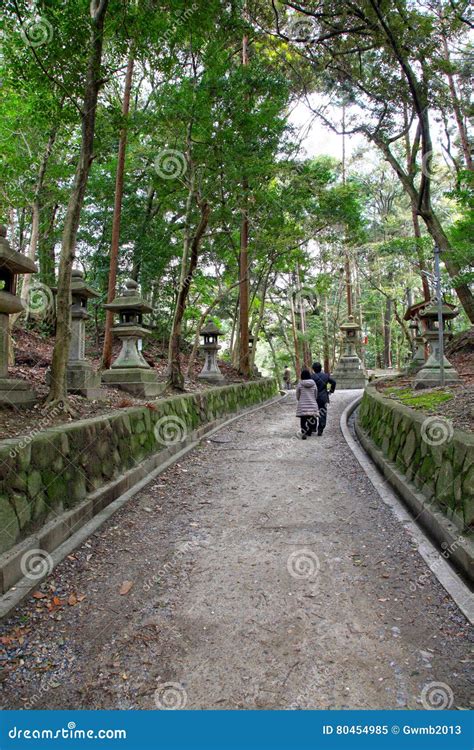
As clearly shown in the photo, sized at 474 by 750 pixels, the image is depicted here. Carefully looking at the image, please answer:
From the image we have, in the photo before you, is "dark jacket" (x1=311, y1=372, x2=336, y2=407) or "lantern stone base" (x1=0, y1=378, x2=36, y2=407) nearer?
"lantern stone base" (x1=0, y1=378, x2=36, y2=407)

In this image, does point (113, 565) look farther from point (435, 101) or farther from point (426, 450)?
point (435, 101)

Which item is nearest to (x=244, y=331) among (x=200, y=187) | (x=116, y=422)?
(x=200, y=187)

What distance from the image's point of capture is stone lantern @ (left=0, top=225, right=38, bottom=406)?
547cm

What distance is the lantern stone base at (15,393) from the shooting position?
542cm

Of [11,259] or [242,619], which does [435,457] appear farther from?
[11,259]

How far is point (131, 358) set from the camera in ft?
31.9

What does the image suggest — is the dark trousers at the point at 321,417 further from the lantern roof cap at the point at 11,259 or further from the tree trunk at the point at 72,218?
the lantern roof cap at the point at 11,259

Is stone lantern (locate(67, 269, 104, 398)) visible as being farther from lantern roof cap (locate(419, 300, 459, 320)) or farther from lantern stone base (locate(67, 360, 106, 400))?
lantern roof cap (locate(419, 300, 459, 320))

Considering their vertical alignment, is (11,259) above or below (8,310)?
above

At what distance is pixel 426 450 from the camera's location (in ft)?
16.2

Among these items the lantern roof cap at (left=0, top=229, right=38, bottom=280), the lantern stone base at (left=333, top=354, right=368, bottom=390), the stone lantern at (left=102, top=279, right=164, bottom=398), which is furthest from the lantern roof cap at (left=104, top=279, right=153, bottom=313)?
the lantern stone base at (left=333, top=354, right=368, bottom=390)

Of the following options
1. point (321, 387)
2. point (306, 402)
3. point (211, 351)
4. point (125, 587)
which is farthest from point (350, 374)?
point (125, 587)

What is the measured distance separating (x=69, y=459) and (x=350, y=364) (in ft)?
86.8

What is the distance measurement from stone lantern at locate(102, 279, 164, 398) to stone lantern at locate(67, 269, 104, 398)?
1254 mm
